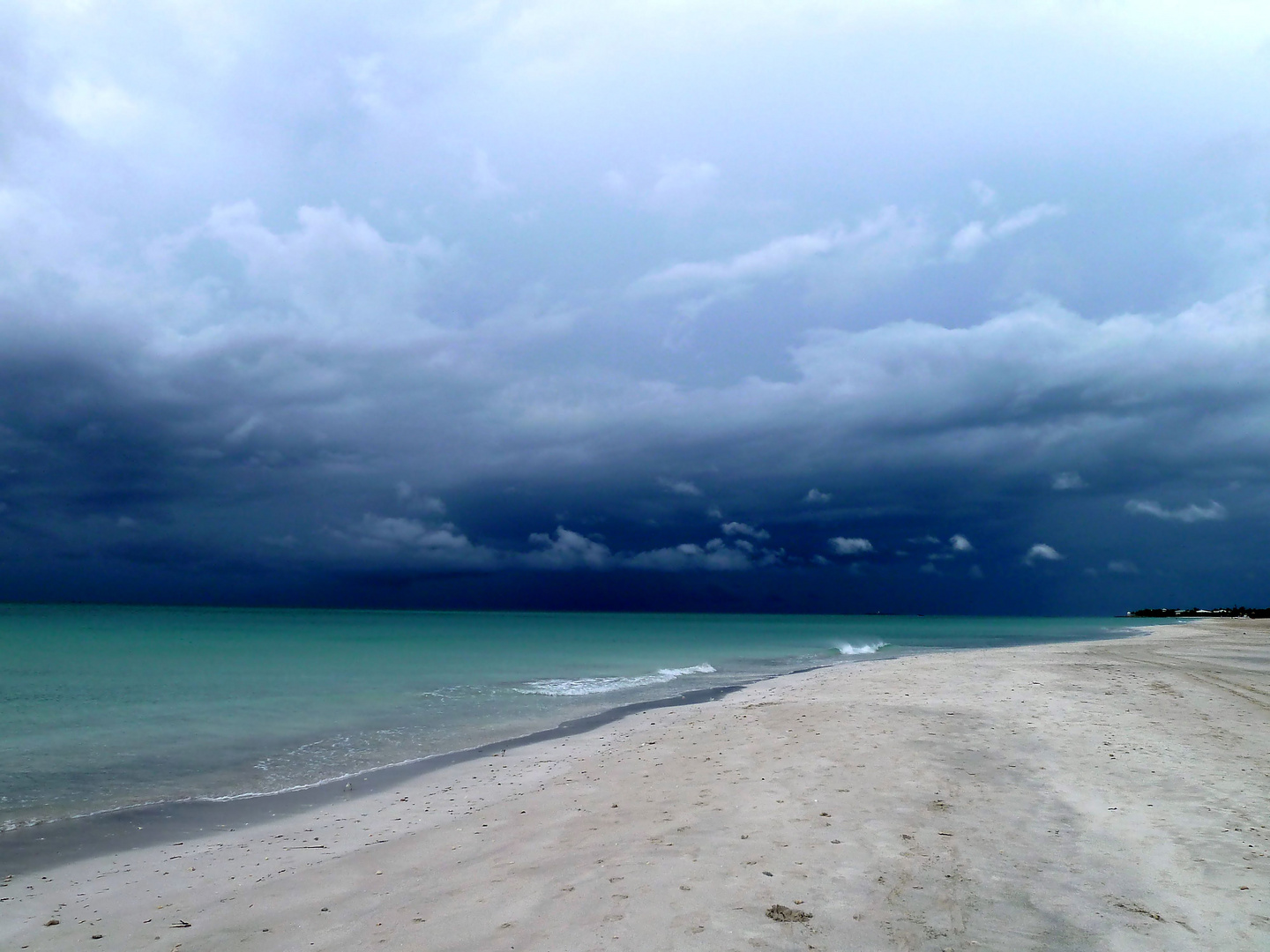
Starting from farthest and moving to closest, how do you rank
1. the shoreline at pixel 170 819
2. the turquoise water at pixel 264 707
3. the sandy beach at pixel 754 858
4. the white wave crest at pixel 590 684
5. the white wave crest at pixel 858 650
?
the white wave crest at pixel 858 650, the white wave crest at pixel 590 684, the turquoise water at pixel 264 707, the shoreline at pixel 170 819, the sandy beach at pixel 754 858

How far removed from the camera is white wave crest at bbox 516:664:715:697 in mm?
26844

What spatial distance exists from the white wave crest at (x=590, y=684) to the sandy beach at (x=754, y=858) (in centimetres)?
1278

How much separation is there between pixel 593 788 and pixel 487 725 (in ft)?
28.8

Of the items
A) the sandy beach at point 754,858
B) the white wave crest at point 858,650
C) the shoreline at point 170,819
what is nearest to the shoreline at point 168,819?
the shoreline at point 170,819

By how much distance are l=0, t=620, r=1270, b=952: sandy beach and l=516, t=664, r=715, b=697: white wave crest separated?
41.9 ft

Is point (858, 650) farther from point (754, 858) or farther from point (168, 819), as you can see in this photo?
point (754, 858)

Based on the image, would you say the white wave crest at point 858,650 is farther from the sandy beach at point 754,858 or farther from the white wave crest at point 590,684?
the sandy beach at point 754,858

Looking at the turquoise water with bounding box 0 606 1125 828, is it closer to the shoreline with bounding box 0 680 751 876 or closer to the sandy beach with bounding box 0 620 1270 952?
the shoreline with bounding box 0 680 751 876

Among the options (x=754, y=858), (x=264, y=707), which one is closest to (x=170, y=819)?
(x=754, y=858)

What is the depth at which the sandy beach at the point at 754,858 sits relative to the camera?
6.02 meters

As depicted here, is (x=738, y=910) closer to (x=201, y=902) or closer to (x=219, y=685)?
(x=201, y=902)

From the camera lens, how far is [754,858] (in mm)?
7414

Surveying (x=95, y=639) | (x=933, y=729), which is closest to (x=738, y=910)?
(x=933, y=729)

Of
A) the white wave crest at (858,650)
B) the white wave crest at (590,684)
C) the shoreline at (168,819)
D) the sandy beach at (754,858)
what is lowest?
the white wave crest at (858,650)
